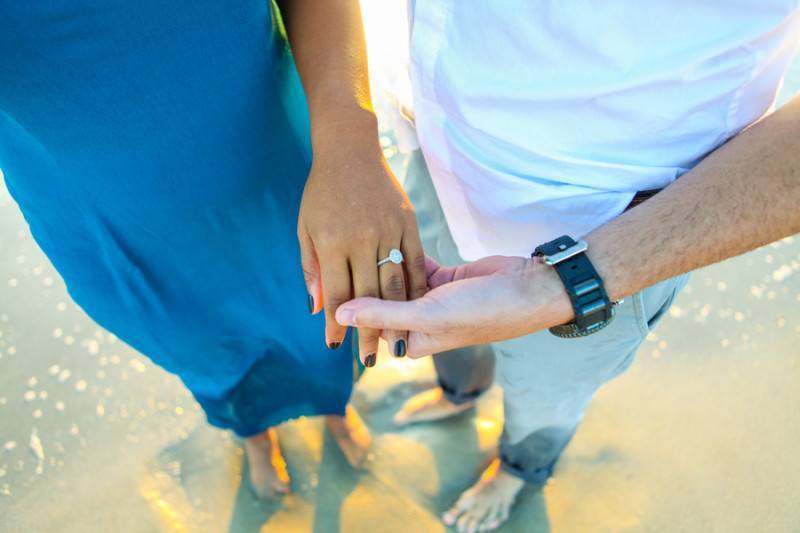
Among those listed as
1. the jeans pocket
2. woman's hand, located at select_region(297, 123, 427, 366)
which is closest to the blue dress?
woman's hand, located at select_region(297, 123, 427, 366)

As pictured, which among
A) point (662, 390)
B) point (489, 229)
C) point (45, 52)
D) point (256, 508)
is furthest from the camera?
point (662, 390)

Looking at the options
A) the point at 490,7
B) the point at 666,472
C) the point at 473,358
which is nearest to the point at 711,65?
the point at 490,7

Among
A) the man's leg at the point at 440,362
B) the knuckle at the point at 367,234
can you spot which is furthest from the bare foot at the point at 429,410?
the knuckle at the point at 367,234

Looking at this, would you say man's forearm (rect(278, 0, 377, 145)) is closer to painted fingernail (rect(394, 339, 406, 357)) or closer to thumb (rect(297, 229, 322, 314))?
thumb (rect(297, 229, 322, 314))

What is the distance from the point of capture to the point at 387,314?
0.88m

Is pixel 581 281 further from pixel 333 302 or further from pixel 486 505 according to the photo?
pixel 486 505

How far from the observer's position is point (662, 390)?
1880 millimetres

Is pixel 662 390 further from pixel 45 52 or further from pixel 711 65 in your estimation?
pixel 45 52

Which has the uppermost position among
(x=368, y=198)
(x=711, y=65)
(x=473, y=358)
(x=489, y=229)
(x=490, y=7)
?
(x=490, y=7)

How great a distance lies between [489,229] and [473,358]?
2.19 ft

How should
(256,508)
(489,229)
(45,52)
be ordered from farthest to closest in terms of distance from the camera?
(256,508) → (489,229) → (45,52)

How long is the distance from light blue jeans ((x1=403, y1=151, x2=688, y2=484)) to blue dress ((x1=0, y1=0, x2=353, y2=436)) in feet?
1.17

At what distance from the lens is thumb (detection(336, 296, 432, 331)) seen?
88 centimetres

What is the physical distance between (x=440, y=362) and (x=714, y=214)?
1057mm
